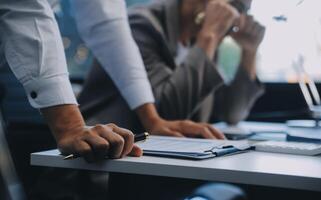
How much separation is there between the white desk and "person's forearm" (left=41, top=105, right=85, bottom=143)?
41mm

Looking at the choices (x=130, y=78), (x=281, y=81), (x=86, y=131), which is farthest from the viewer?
(x=281, y=81)

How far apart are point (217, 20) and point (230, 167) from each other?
0.91 metres

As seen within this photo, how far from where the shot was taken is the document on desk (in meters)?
0.81

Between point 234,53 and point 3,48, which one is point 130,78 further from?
point 234,53

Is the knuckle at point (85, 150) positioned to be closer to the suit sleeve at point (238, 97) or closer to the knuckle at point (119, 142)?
the knuckle at point (119, 142)

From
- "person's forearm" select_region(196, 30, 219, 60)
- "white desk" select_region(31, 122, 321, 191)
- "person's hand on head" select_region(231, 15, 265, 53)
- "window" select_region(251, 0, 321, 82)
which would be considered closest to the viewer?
"white desk" select_region(31, 122, 321, 191)

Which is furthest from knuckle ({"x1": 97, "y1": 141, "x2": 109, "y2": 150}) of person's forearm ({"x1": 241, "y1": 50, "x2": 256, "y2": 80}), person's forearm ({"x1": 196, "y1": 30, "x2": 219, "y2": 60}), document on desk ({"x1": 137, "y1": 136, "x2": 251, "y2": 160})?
person's forearm ({"x1": 241, "y1": 50, "x2": 256, "y2": 80})

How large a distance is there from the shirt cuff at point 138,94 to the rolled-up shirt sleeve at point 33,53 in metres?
0.40

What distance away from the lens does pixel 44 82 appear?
2.91 ft

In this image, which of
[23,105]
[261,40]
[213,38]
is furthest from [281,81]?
[23,105]

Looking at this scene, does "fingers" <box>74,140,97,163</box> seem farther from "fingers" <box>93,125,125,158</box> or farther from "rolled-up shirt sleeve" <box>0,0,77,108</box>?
"rolled-up shirt sleeve" <box>0,0,77,108</box>

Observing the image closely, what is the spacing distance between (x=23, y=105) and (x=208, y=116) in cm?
81

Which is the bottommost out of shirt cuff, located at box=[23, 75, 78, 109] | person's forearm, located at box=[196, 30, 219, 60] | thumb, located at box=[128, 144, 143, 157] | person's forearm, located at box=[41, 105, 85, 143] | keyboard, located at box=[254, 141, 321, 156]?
keyboard, located at box=[254, 141, 321, 156]

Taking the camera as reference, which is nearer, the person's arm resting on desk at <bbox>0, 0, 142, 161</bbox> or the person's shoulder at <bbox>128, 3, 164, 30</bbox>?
the person's arm resting on desk at <bbox>0, 0, 142, 161</bbox>
